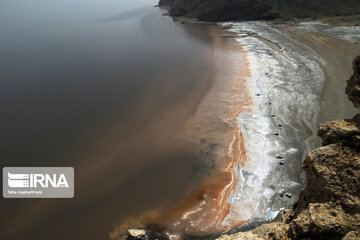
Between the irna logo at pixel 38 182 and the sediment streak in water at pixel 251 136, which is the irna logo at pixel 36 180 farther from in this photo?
the sediment streak in water at pixel 251 136

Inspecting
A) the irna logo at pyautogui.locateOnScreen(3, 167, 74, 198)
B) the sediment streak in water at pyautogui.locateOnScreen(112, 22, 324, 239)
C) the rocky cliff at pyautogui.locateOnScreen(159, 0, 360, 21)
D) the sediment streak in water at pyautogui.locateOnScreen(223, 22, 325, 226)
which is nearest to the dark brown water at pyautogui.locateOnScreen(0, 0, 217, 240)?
the irna logo at pyautogui.locateOnScreen(3, 167, 74, 198)

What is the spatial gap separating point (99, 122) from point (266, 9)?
5466 centimetres

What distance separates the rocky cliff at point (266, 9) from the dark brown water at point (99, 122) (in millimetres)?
19269

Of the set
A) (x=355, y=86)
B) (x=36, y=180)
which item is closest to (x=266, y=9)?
(x=355, y=86)

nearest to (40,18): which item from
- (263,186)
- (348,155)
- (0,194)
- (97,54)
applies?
(97,54)

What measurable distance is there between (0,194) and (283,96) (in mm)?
25008

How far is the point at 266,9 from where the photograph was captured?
62281 mm

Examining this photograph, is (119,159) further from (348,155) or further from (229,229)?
(348,155)

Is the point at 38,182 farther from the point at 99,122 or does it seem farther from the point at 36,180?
the point at 99,122

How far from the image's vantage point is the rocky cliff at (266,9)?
56.6 meters

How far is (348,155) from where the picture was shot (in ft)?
29.6

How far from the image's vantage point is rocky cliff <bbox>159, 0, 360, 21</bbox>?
56562 mm

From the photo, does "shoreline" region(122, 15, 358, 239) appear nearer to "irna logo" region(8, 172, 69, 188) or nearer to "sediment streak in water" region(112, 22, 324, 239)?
"sediment streak in water" region(112, 22, 324, 239)

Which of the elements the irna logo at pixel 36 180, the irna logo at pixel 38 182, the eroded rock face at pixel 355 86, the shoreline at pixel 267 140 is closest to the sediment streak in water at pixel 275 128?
the shoreline at pixel 267 140
